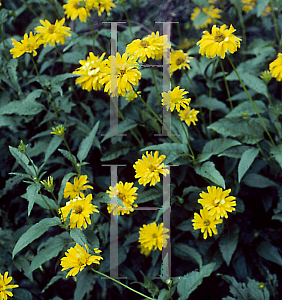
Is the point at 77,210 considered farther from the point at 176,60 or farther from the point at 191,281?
the point at 176,60

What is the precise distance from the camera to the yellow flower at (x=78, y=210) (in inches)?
60.8

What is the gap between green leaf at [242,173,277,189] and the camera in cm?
207

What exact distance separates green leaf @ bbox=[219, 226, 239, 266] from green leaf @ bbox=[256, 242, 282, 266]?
0.78 ft

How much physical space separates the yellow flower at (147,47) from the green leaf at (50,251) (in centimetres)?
109

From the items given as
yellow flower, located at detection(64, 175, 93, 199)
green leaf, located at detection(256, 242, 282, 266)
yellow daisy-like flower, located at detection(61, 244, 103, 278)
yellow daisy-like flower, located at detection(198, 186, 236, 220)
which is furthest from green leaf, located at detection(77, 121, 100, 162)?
green leaf, located at detection(256, 242, 282, 266)

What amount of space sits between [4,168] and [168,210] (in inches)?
51.8

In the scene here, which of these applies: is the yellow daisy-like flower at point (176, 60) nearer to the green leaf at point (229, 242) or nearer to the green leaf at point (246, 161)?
the green leaf at point (246, 161)

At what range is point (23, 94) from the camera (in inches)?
88.0

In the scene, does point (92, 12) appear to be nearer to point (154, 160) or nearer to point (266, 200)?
point (154, 160)

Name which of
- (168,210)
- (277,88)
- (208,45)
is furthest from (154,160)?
(277,88)

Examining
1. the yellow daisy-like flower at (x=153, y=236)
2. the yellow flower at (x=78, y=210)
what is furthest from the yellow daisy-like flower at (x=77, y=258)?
the yellow daisy-like flower at (x=153, y=236)

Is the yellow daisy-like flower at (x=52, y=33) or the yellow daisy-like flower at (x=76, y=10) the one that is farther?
the yellow daisy-like flower at (x=76, y=10)

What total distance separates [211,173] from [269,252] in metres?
0.83

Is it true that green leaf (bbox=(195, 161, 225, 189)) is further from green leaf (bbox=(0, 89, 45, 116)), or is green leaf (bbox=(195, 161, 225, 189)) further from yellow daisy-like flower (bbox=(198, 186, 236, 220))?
green leaf (bbox=(0, 89, 45, 116))
